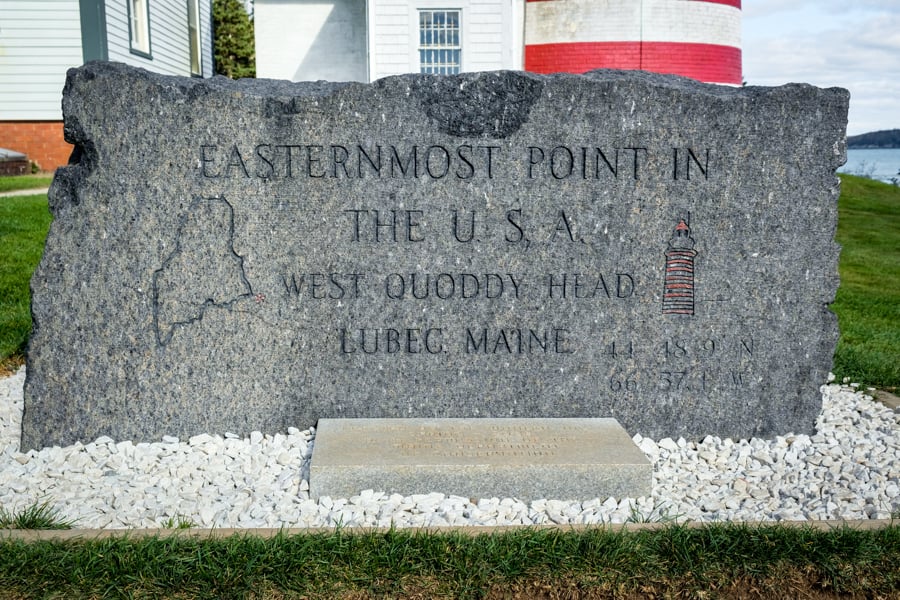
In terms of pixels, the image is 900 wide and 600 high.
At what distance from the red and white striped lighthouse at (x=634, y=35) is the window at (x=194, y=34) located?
10.9 m

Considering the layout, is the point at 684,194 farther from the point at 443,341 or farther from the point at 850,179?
the point at 850,179

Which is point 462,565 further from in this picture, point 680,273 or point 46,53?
point 46,53

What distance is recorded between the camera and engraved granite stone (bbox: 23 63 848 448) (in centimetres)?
417

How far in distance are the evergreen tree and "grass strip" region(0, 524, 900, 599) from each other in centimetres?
2726

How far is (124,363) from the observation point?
4254 mm

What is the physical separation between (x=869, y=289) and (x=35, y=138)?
16943 millimetres

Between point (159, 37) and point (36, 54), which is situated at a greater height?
point (159, 37)

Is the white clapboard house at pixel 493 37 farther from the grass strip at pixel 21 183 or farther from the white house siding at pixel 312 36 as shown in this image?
the grass strip at pixel 21 183

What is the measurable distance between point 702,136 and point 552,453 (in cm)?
182

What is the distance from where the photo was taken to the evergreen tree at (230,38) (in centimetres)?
2834

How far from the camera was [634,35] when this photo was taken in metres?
18.0

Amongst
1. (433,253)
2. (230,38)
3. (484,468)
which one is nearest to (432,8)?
(230,38)

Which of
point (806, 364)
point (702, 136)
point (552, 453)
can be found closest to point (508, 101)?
point (702, 136)

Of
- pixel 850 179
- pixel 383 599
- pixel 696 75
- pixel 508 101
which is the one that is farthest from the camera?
pixel 850 179
